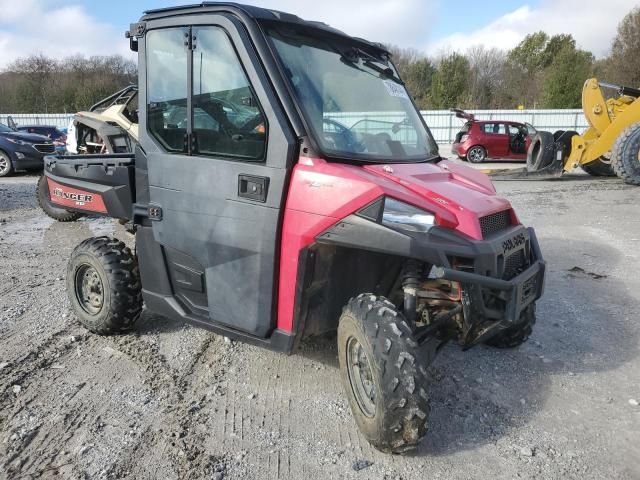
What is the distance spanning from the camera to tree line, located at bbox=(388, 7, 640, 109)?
3247cm

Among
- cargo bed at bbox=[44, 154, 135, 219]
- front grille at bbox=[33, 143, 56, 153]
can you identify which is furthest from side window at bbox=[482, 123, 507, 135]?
cargo bed at bbox=[44, 154, 135, 219]

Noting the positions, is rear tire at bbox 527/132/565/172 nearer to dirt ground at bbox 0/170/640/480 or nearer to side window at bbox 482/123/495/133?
side window at bbox 482/123/495/133

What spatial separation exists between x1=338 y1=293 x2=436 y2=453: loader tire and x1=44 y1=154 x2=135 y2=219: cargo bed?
2.07 meters

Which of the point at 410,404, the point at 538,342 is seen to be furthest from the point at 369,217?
the point at 538,342

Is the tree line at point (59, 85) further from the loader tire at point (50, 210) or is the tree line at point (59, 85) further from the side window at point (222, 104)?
the side window at point (222, 104)

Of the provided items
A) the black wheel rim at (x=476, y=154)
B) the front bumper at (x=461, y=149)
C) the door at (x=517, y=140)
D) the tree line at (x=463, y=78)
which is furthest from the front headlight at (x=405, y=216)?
the tree line at (x=463, y=78)

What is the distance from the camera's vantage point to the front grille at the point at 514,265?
285 centimetres

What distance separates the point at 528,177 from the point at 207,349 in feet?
35.3

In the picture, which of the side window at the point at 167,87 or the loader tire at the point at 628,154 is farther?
the loader tire at the point at 628,154

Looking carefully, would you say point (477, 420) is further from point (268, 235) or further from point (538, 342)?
point (268, 235)

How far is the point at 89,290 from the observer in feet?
13.5

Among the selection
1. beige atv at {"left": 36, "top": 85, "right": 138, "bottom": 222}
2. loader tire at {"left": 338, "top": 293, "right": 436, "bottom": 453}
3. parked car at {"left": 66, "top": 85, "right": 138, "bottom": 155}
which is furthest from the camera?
parked car at {"left": 66, "top": 85, "right": 138, "bottom": 155}

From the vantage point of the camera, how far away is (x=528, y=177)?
493 inches

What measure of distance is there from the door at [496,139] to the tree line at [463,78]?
1797cm
